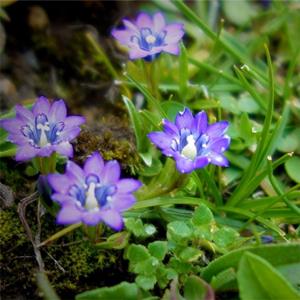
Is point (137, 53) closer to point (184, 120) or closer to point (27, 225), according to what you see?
point (184, 120)

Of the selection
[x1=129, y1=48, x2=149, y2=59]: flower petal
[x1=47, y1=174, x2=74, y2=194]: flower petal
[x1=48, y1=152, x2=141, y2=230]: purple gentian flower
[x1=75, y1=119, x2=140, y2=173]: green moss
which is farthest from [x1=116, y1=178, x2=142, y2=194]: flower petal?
[x1=129, y1=48, x2=149, y2=59]: flower petal

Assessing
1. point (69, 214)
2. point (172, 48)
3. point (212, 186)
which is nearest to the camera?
point (69, 214)

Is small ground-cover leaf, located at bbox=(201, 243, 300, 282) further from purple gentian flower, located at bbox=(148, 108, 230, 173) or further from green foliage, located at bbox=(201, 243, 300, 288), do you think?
purple gentian flower, located at bbox=(148, 108, 230, 173)

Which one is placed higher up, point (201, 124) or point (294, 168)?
point (201, 124)

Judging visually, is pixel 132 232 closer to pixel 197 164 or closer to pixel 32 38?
pixel 197 164

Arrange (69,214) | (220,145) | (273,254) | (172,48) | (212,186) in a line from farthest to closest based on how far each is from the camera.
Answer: (172,48) → (212,186) → (220,145) → (273,254) → (69,214)

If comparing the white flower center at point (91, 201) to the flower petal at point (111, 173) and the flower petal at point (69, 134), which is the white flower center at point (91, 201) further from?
the flower petal at point (69, 134)

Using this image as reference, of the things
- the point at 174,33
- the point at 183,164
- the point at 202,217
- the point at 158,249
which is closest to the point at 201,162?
the point at 183,164

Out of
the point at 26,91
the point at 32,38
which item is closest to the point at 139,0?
the point at 32,38

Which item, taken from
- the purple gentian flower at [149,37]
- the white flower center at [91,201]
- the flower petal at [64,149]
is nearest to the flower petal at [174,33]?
the purple gentian flower at [149,37]
